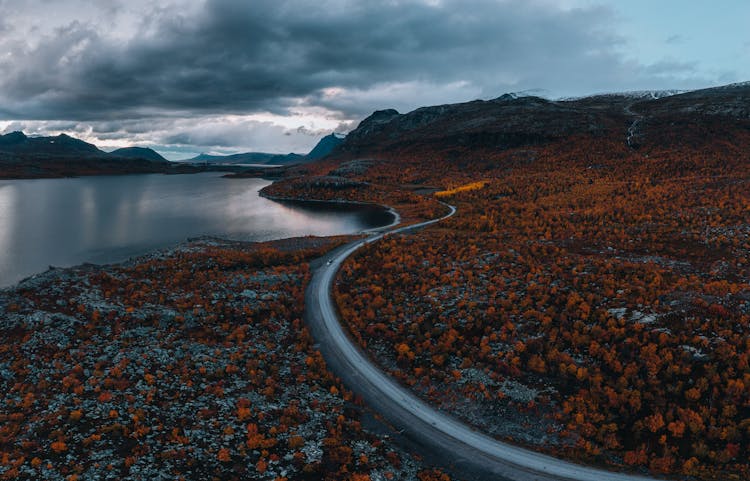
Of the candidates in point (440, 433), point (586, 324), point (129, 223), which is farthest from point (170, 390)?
point (129, 223)

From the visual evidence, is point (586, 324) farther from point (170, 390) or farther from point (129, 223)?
point (129, 223)

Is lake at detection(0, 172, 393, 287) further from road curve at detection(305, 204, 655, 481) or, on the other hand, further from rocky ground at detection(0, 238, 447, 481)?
road curve at detection(305, 204, 655, 481)

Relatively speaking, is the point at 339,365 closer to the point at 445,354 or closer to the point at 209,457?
the point at 445,354

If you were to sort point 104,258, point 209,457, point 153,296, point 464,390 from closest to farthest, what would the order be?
point 209,457 → point 464,390 → point 153,296 → point 104,258

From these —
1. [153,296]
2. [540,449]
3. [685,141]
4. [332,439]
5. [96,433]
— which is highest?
[685,141]

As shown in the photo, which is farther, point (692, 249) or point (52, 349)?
point (692, 249)

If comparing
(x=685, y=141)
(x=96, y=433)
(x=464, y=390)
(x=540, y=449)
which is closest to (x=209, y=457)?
(x=96, y=433)

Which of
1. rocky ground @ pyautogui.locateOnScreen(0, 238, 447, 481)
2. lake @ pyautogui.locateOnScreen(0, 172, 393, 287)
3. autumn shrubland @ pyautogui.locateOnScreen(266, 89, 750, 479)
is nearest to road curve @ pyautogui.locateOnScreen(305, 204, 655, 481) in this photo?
autumn shrubland @ pyautogui.locateOnScreen(266, 89, 750, 479)
